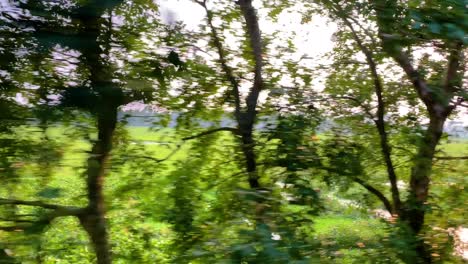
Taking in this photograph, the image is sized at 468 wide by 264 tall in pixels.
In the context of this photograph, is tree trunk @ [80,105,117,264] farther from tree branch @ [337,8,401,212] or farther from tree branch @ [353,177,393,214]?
tree branch @ [337,8,401,212]

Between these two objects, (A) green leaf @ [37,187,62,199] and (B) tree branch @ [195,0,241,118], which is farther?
(B) tree branch @ [195,0,241,118]

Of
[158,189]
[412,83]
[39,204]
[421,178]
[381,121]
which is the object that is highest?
[412,83]

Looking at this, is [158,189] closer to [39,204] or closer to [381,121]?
[39,204]

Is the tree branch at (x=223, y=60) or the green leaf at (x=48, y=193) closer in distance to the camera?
the green leaf at (x=48, y=193)

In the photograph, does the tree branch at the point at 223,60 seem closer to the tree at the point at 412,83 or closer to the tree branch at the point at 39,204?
the tree at the point at 412,83

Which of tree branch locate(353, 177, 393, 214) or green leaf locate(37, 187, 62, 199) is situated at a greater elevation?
tree branch locate(353, 177, 393, 214)

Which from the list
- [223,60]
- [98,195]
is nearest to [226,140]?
[223,60]

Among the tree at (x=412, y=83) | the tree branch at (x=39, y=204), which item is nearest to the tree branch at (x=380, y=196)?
the tree at (x=412, y=83)

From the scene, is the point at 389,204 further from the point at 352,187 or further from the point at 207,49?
the point at 207,49

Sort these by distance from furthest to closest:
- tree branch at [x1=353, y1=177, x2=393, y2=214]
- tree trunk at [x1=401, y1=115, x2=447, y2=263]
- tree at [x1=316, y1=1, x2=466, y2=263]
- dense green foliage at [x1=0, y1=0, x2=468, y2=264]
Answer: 1. tree branch at [x1=353, y1=177, x2=393, y2=214]
2. tree trunk at [x1=401, y1=115, x2=447, y2=263]
3. tree at [x1=316, y1=1, x2=466, y2=263]
4. dense green foliage at [x1=0, y1=0, x2=468, y2=264]

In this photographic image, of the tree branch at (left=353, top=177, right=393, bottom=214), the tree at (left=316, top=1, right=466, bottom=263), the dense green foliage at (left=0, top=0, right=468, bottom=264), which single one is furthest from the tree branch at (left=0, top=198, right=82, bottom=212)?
the tree branch at (left=353, top=177, right=393, bottom=214)

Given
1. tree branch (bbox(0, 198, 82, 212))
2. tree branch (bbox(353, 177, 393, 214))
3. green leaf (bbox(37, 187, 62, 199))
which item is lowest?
tree branch (bbox(0, 198, 82, 212))

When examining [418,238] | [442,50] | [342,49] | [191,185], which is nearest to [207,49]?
[191,185]

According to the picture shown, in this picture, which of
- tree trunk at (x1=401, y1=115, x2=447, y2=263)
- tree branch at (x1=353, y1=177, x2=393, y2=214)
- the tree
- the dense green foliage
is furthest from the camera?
tree branch at (x1=353, y1=177, x2=393, y2=214)
